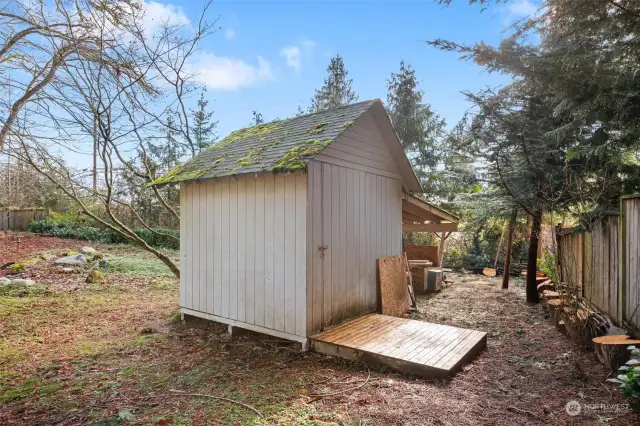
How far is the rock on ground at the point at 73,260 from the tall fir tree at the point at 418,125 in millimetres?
14043

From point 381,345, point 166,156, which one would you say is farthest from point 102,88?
point 166,156

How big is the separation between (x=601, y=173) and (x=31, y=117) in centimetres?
977

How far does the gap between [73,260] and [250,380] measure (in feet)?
32.8

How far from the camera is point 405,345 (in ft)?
14.6

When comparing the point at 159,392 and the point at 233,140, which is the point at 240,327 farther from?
the point at 233,140

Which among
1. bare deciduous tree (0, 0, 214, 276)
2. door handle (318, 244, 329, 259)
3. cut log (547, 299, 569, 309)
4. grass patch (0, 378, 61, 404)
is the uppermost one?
bare deciduous tree (0, 0, 214, 276)

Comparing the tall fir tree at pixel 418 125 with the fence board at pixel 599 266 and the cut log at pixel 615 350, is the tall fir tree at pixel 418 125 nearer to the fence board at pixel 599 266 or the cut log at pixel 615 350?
the fence board at pixel 599 266

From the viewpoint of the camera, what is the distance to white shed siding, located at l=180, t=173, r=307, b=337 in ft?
15.6

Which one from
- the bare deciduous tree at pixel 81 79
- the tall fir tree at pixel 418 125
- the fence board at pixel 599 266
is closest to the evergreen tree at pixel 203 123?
the tall fir tree at pixel 418 125

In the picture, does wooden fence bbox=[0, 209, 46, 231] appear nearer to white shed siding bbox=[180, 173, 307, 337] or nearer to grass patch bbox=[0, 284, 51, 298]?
grass patch bbox=[0, 284, 51, 298]

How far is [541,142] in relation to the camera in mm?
7156

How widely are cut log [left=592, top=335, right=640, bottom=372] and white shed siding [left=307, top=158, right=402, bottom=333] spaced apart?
10.4 feet

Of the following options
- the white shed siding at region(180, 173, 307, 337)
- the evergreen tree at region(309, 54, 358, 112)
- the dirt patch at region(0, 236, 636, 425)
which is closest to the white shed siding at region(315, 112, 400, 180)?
the white shed siding at region(180, 173, 307, 337)

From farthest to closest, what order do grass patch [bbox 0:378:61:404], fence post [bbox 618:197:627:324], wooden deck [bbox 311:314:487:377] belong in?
fence post [bbox 618:197:627:324] → wooden deck [bbox 311:314:487:377] → grass patch [bbox 0:378:61:404]
